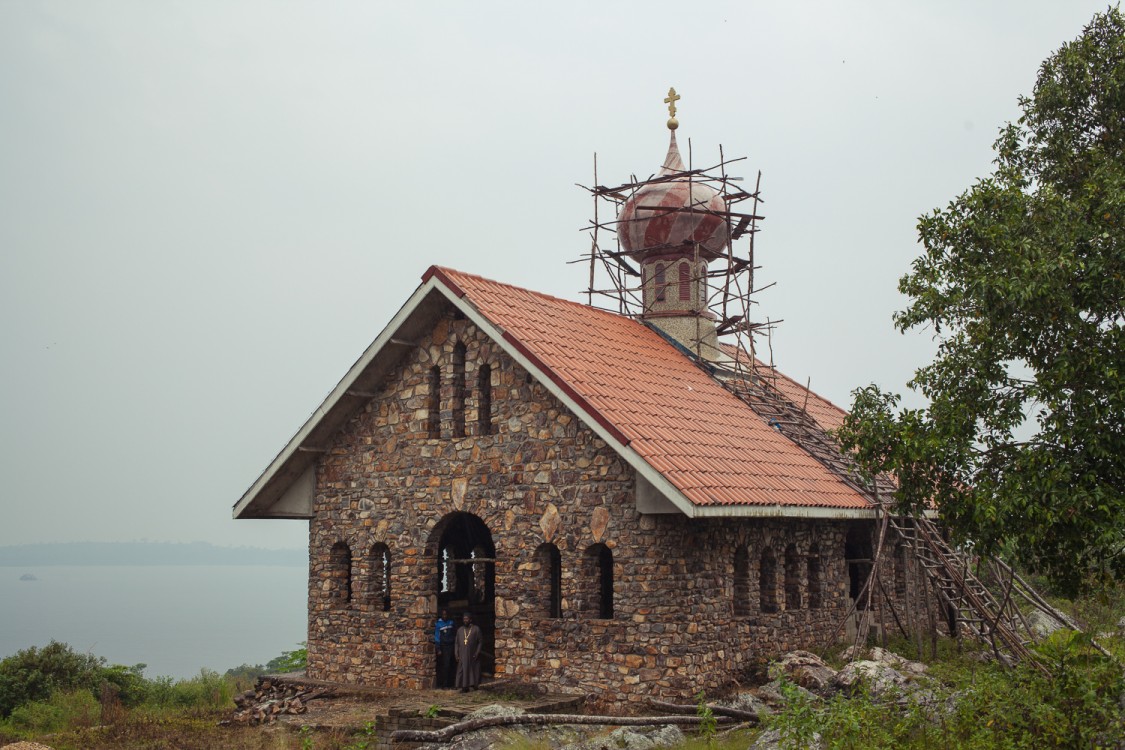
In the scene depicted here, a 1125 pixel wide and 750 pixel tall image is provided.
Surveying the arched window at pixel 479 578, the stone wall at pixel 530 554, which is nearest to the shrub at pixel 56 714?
the stone wall at pixel 530 554

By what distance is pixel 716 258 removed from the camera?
26.3 m

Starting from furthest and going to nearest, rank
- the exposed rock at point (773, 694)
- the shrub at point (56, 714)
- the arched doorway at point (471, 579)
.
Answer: the arched doorway at point (471, 579)
the shrub at point (56, 714)
the exposed rock at point (773, 694)

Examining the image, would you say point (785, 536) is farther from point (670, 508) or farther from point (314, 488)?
point (314, 488)

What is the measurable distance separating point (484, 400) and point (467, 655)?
3968mm

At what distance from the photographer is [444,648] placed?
19.3 meters

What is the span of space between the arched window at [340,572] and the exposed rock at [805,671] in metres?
7.53

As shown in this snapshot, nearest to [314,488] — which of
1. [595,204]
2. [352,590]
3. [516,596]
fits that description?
[352,590]

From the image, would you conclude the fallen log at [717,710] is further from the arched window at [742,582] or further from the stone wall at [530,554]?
the arched window at [742,582]

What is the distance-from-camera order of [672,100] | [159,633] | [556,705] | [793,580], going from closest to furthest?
[556,705]
[793,580]
[672,100]
[159,633]

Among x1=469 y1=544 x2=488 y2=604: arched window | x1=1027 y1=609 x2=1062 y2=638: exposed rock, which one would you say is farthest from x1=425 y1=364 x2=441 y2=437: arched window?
x1=1027 y1=609 x2=1062 y2=638: exposed rock

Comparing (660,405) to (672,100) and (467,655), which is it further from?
(672,100)

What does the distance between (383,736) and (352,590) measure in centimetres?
431

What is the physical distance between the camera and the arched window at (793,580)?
1938cm

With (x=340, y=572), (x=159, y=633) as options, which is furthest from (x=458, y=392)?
(x=159, y=633)
